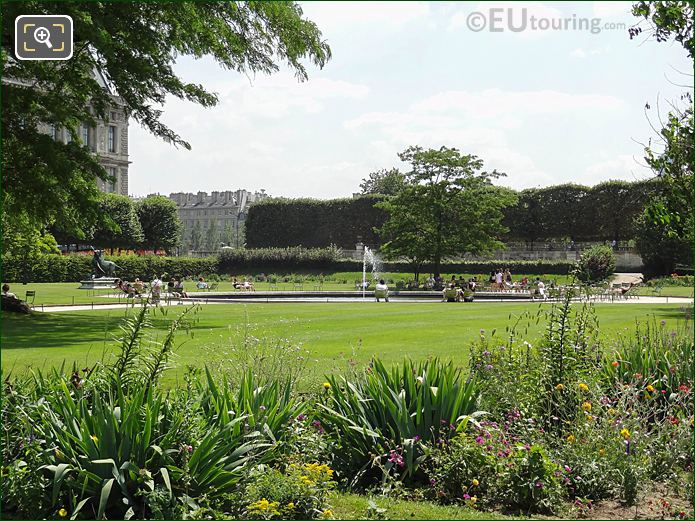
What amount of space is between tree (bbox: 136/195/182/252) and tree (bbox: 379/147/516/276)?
122ft

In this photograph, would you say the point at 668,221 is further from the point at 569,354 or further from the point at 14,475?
the point at 14,475

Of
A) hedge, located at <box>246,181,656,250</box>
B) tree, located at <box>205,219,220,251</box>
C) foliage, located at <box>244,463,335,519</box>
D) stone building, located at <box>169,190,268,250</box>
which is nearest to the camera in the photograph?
foliage, located at <box>244,463,335,519</box>

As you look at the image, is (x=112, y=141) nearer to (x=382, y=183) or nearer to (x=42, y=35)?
(x=382, y=183)

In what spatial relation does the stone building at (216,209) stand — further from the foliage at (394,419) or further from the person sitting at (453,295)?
the foliage at (394,419)

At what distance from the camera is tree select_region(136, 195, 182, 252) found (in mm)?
73688

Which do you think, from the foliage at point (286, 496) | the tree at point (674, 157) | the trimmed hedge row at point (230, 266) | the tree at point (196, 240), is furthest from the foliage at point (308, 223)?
the foliage at point (286, 496)

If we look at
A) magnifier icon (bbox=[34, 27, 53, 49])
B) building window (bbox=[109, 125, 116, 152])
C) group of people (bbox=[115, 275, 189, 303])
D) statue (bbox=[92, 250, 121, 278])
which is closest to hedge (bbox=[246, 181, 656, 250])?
building window (bbox=[109, 125, 116, 152])

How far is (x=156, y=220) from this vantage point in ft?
A: 243

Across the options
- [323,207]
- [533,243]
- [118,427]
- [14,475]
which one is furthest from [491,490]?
[323,207]

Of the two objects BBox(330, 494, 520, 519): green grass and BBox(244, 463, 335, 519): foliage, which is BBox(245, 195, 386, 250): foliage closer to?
BBox(330, 494, 520, 519): green grass

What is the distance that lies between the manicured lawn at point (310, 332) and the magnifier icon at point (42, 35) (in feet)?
13.7

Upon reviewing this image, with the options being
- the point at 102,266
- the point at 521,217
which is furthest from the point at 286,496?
the point at 521,217

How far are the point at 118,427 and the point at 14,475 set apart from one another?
0.79 metres

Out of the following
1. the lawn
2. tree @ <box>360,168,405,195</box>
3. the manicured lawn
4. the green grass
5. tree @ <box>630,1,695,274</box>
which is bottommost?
the lawn
